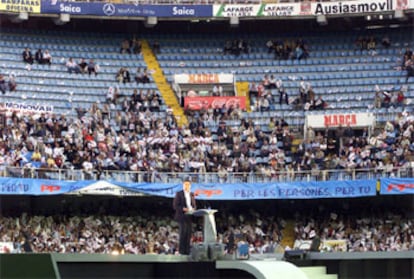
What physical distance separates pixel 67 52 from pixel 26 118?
624 cm

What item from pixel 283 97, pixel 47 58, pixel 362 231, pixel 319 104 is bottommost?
pixel 362 231

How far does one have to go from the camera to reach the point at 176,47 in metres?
44.4

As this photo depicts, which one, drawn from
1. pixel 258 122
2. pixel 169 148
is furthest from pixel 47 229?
pixel 258 122

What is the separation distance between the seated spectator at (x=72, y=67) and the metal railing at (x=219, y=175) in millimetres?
7216

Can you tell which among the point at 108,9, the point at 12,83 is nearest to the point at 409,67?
the point at 108,9

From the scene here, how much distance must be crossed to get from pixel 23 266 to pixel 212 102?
27.1 m

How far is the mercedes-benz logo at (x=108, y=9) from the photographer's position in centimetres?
4309

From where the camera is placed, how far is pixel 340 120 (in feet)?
130

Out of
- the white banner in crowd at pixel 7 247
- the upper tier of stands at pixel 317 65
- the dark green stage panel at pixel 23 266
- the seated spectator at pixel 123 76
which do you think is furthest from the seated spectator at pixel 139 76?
the dark green stage panel at pixel 23 266

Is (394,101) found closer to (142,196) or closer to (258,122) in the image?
(258,122)

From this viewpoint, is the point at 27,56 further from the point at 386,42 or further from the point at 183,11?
the point at 386,42

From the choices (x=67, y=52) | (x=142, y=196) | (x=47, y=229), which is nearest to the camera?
(x=47, y=229)

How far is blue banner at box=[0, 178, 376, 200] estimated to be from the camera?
113 ft

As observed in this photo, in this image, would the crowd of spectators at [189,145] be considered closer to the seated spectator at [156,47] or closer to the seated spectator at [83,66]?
the seated spectator at [83,66]
